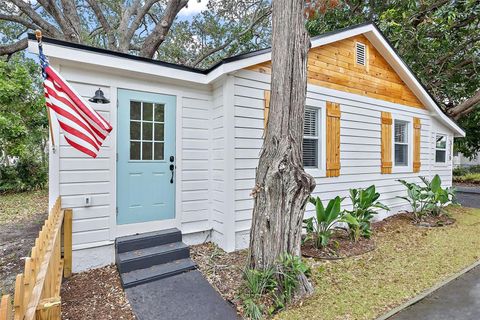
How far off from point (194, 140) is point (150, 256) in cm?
200

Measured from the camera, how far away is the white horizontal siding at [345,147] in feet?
15.7

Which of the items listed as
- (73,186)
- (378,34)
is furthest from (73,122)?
(378,34)

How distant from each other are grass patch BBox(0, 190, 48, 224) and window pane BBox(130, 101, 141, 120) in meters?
5.28

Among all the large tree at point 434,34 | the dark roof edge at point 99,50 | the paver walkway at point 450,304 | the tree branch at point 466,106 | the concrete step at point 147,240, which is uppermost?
the large tree at point 434,34

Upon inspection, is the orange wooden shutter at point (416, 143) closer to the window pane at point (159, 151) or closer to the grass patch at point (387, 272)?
the grass patch at point (387, 272)

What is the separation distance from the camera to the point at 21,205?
8836mm

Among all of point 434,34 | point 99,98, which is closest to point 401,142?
point 434,34

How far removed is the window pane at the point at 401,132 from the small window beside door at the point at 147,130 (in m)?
6.61

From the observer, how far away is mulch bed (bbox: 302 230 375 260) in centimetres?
450

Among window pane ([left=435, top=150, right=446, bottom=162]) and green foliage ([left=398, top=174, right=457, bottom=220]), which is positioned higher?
window pane ([left=435, top=150, right=446, bottom=162])

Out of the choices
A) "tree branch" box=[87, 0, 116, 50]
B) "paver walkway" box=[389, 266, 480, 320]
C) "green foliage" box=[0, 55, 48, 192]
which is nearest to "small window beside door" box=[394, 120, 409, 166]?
"paver walkway" box=[389, 266, 480, 320]

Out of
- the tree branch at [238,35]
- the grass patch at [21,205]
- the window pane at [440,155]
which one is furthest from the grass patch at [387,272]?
the tree branch at [238,35]

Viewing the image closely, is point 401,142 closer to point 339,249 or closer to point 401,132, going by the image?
point 401,132

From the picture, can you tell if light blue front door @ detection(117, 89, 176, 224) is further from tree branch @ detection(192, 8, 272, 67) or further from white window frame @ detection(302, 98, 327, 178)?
tree branch @ detection(192, 8, 272, 67)
